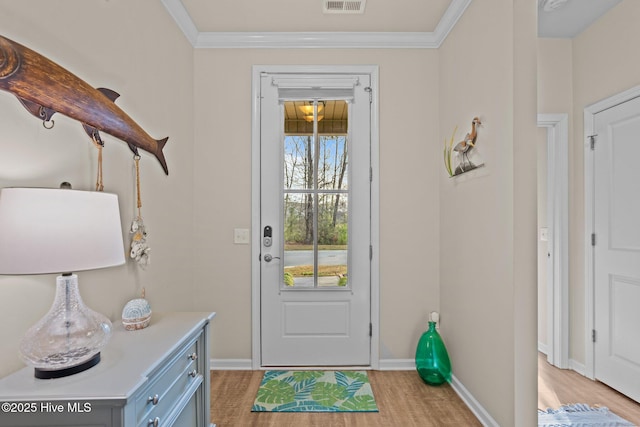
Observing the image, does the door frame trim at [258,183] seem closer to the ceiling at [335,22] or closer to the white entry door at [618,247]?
the ceiling at [335,22]

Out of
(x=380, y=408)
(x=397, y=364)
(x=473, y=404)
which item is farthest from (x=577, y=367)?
(x=380, y=408)

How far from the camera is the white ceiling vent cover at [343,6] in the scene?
2.41 metres

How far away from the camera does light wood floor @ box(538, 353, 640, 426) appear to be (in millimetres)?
2334

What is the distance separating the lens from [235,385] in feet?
8.57

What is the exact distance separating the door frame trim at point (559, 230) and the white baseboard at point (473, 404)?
1061 mm

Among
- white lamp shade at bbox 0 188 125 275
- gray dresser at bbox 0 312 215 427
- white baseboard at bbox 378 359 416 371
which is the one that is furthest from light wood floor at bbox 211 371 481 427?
white lamp shade at bbox 0 188 125 275

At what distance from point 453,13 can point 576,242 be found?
1966 millimetres

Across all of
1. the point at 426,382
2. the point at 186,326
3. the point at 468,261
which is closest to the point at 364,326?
the point at 426,382

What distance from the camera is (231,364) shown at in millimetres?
2873

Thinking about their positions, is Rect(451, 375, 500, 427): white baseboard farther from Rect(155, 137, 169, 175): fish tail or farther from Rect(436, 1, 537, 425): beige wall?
Rect(155, 137, 169, 175): fish tail

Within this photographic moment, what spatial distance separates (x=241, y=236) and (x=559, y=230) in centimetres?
252

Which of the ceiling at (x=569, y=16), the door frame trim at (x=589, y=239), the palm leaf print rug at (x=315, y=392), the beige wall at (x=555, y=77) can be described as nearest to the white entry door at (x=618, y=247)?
the door frame trim at (x=589, y=239)

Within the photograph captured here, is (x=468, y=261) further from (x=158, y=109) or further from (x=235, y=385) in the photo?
(x=158, y=109)

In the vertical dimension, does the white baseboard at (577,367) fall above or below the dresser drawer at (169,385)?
below
